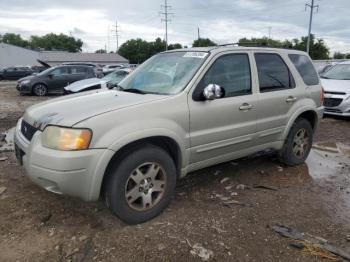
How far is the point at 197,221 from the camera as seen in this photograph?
3.75 meters

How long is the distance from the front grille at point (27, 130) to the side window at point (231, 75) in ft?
6.05

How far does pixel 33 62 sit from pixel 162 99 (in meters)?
65.5

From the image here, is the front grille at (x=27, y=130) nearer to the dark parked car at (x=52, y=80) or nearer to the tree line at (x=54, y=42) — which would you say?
the dark parked car at (x=52, y=80)

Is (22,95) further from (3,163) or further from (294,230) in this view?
(294,230)

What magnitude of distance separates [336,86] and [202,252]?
27.5ft

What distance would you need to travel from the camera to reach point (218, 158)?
4289mm

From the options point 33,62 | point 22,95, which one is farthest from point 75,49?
point 22,95

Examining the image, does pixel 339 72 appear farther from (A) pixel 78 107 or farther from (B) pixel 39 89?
(B) pixel 39 89

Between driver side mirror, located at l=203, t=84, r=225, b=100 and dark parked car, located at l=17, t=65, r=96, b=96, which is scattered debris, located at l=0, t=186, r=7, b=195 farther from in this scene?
dark parked car, located at l=17, t=65, r=96, b=96

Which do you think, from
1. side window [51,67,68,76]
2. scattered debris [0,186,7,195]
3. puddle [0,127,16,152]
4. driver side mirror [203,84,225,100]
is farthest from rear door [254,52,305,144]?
side window [51,67,68,76]

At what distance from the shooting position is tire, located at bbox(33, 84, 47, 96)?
55.1 feet

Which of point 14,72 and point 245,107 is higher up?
point 245,107

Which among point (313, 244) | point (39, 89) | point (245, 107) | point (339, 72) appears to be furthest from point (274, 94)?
point (39, 89)

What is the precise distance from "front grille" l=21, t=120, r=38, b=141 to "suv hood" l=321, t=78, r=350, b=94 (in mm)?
8528
